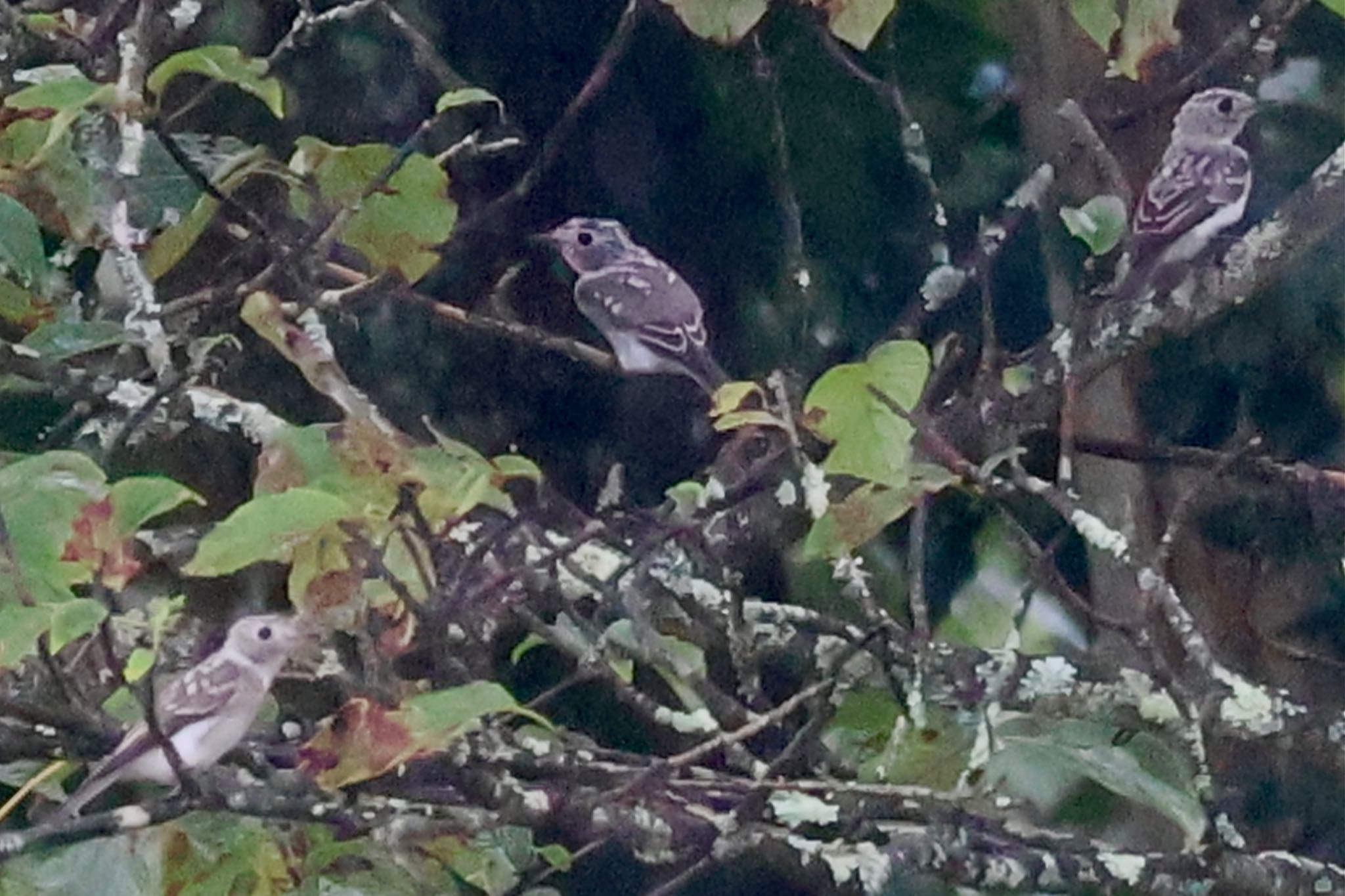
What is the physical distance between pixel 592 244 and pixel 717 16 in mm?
505

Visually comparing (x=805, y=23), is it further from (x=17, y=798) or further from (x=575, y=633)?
(x=17, y=798)

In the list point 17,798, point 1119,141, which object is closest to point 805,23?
point 1119,141

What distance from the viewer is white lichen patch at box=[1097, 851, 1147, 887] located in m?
1.40

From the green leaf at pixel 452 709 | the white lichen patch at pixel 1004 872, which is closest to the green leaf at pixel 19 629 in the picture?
the green leaf at pixel 452 709

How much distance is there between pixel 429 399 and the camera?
216 centimetres

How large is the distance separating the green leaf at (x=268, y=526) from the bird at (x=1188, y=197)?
94cm

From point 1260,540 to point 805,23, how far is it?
2.41ft

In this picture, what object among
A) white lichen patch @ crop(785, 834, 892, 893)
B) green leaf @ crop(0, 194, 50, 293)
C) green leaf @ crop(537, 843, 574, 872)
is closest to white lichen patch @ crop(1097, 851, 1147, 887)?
white lichen patch @ crop(785, 834, 892, 893)

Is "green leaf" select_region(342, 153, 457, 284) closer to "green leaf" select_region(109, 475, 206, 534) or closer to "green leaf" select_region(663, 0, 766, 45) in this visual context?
"green leaf" select_region(663, 0, 766, 45)

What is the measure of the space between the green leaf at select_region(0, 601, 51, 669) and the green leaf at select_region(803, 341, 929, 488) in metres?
0.53

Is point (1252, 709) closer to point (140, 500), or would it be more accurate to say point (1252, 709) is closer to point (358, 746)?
point (358, 746)

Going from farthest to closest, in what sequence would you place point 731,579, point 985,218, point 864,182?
point 864,182
point 985,218
point 731,579

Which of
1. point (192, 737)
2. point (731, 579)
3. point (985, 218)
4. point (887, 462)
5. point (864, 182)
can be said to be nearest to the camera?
point (887, 462)

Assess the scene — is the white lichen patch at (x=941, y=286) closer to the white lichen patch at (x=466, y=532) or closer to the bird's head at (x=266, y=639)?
the white lichen patch at (x=466, y=532)
